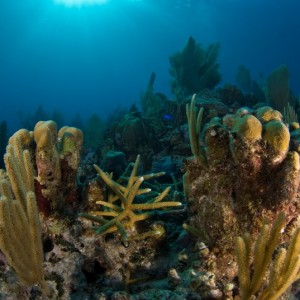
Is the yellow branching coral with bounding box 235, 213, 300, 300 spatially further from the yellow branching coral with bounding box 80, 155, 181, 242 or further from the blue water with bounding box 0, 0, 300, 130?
the blue water with bounding box 0, 0, 300, 130

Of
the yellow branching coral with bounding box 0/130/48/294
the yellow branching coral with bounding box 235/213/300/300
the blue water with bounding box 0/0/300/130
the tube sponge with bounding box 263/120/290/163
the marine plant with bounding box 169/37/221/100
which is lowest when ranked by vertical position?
the yellow branching coral with bounding box 235/213/300/300

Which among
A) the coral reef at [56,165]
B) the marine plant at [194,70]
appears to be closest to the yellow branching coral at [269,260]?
the coral reef at [56,165]

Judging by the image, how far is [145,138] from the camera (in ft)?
29.3

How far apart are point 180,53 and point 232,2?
1566 inches

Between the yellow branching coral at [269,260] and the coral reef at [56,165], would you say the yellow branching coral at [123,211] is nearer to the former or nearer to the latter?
the coral reef at [56,165]

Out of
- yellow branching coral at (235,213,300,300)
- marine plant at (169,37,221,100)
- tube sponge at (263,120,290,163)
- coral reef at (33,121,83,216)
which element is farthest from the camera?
marine plant at (169,37,221,100)

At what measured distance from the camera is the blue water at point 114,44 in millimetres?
58156

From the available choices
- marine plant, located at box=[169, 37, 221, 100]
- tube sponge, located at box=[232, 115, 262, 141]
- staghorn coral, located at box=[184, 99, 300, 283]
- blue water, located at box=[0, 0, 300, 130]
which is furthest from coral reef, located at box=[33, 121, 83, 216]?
blue water, located at box=[0, 0, 300, 130]

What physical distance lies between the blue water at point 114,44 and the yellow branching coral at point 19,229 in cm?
3885

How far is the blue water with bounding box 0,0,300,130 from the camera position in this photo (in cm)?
5816

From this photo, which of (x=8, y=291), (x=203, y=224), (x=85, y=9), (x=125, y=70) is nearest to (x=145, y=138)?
(x=203, y=224)

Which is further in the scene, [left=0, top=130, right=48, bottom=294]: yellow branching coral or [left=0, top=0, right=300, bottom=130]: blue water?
[left=0, top=0, right=300, bottom=130]: blue water

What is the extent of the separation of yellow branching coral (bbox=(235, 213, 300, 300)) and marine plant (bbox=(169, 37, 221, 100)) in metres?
11.9

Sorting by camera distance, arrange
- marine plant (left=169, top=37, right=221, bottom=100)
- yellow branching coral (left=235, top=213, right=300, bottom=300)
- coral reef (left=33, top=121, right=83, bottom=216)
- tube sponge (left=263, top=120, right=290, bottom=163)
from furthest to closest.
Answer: marine plant (left=169, top=37, right=221, bottom=100)
coral reef (left=33, top=121, right=83, bottom=216)
tube sponge (left=263, top=120, right=290, bottom=163)
yellow branching coral (left=235, top=213, right=300, bottom=300)
